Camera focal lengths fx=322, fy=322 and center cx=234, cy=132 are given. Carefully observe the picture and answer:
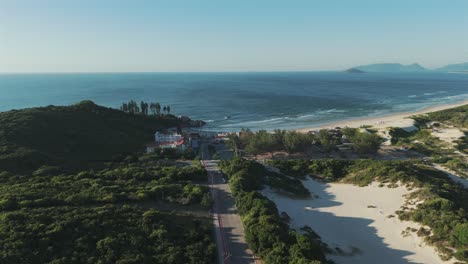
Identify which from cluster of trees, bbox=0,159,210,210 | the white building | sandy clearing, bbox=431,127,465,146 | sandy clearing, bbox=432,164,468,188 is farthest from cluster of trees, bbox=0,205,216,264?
sandy clearing, bbox=431,127,465,146

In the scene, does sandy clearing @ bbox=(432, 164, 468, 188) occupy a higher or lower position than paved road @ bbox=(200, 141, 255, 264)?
lower

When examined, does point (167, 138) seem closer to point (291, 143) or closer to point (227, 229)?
point (291, 143)

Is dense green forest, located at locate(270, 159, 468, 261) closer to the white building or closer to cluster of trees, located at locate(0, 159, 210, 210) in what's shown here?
cluster of trees, located at locate(0, 159, 210, 210)

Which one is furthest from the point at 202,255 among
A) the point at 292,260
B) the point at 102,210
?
the point at 102,210

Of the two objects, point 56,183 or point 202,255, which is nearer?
point 202,255

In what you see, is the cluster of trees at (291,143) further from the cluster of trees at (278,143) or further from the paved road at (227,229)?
the paved road at (227,229)

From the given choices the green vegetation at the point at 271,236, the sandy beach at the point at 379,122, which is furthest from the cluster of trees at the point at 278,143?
the sandy beach at the point at 379,122

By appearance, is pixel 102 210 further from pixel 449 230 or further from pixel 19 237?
pixel 449 230

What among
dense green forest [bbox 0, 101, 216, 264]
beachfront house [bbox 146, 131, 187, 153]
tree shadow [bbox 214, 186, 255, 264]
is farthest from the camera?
beachfront house [bbox 146, 131, 187, 153]
